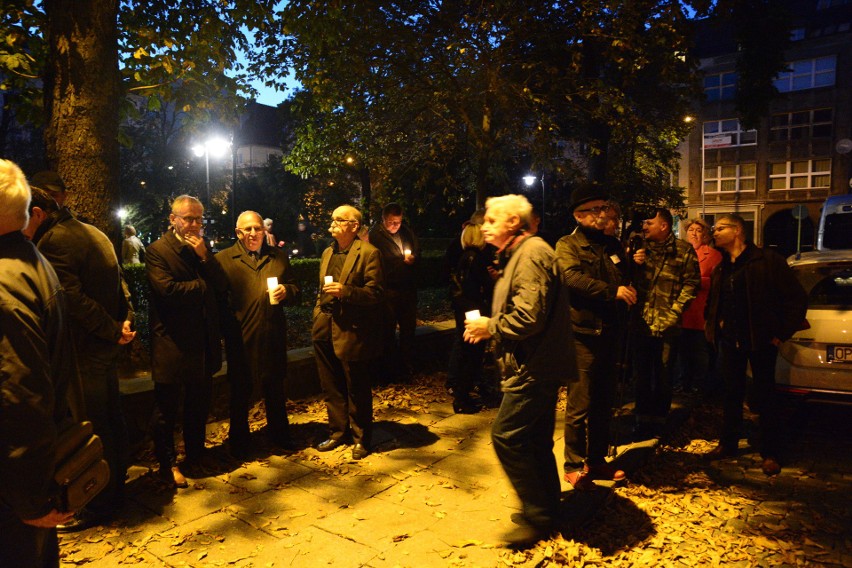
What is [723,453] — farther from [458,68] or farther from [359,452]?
[458,68]

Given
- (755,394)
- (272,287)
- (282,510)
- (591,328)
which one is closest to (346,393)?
(272,287)

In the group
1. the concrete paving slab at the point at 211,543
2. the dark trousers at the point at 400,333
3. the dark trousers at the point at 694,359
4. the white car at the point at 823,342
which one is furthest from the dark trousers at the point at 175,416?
the dark trousers at the point at 694,359

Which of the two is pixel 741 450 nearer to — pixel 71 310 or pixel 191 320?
pixel 191 320

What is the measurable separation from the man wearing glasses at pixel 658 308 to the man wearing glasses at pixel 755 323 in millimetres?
360

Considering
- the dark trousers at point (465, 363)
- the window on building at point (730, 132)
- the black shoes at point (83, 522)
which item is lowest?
the black shoes at point (83, 522)

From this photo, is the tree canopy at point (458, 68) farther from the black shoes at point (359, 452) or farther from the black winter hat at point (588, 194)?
the black shoes at point (359, 452)

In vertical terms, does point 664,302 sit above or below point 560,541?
above

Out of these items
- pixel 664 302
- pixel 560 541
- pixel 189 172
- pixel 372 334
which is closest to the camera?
pixel 560 541

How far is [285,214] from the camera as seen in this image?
37.2 meters

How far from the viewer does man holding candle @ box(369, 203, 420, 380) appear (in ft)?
23.7

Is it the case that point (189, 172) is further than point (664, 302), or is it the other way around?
point (189, 172)

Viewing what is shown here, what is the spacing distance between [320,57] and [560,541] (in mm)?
10258

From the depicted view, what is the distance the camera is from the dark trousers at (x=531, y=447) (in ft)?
11.2

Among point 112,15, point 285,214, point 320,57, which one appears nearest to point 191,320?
point 112,15
